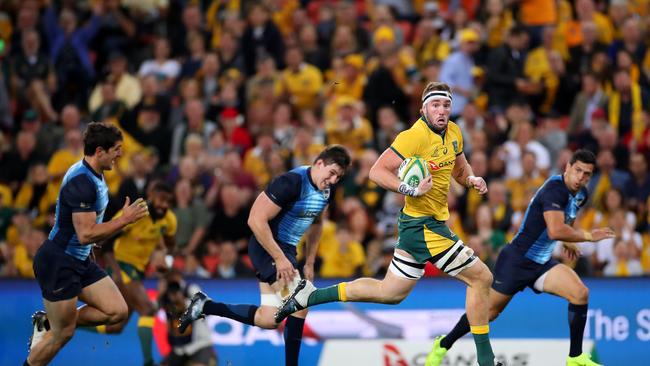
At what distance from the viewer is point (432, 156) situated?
12156 millimetres

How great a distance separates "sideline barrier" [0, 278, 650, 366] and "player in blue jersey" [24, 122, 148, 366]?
9.01 feet

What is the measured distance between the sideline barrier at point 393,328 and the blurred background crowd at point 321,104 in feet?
4.98

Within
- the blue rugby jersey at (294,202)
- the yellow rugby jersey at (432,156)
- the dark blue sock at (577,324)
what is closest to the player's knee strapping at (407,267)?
the yellow rugby jersey at (432,156)

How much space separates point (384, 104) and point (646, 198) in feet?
14.4

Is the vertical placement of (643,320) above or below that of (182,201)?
below

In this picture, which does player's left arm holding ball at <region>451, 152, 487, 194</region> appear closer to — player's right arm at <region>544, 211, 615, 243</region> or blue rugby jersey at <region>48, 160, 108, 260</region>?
player's right arm at <region>544, 211, 615, 243</region>

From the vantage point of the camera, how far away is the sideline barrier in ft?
49.3

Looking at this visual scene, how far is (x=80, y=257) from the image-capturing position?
1251 cm

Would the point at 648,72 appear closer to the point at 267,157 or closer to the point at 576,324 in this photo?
the point at 267,157

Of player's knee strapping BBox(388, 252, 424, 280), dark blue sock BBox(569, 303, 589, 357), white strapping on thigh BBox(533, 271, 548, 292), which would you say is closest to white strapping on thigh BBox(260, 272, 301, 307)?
player's knee strapping BBox(388, 252, 424, 280)

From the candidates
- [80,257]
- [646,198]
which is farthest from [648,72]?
[80,257]

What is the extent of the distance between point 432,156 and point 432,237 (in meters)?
→ 0.77

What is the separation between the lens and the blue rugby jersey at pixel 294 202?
12922 mm

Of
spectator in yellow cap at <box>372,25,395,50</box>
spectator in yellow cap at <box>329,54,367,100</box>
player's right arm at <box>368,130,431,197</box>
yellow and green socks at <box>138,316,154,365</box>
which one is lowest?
yellow and green socks at <box>138,316,154,365</box>
